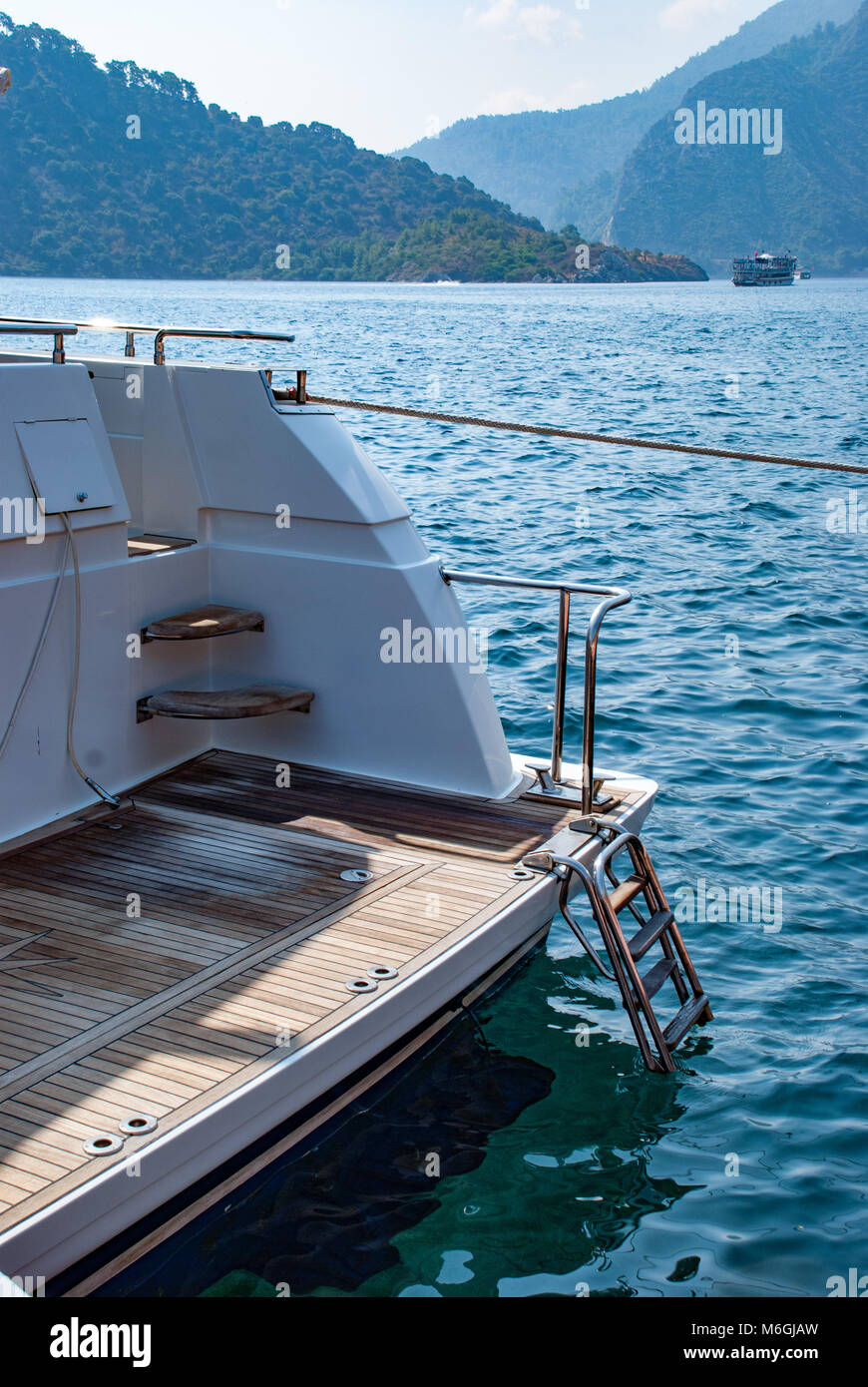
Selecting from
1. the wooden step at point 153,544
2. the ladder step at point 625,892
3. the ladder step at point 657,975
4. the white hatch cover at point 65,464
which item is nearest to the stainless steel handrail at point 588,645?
the ladder step at point 625,892

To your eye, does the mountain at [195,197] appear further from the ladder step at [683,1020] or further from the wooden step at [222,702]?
the ladder step at [683,1020]

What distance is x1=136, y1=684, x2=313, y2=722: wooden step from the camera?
4684 mm

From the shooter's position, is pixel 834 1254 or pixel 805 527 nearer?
pixel 834 1254

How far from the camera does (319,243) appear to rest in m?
105

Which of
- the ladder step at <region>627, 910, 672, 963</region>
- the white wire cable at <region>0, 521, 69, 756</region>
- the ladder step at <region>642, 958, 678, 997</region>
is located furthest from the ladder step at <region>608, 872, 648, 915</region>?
the white wire cable at <region>0, 521, 69, 756</region>

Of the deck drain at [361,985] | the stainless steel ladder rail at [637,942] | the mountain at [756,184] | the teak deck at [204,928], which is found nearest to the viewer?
the teak deck at [204,928]

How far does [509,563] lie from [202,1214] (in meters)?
9.15

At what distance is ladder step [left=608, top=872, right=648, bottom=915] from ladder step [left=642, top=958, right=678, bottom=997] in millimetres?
224

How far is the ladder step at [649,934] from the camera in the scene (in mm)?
4031

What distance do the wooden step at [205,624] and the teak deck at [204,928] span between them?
548 mm

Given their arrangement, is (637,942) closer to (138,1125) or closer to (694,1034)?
(694,1034)

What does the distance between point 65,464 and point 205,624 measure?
788 millimetres

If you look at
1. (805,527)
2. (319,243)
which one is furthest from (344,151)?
(805,527)

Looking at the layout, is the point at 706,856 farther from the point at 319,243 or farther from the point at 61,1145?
the point at 319,243
